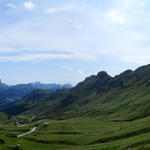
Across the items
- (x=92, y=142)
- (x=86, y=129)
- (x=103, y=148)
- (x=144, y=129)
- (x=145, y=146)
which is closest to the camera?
(x=145, y=146)

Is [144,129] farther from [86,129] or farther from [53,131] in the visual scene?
[53,131]

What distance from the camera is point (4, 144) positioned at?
396 ft

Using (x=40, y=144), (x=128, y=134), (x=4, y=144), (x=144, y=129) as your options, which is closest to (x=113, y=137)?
(x=128, y=134)

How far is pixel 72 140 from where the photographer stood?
123m

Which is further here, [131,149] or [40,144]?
Answer: [40,144]

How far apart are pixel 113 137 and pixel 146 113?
7292 centimetres

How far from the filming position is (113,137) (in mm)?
110625

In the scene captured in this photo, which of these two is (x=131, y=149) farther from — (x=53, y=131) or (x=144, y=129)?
(x=53, y=131)

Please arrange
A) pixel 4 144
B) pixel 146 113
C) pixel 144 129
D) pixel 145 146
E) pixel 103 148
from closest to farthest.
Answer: pixel 145 146 < pixel 103 148 < pixel 144 129 < pixel 4 144 < pixel 146 113

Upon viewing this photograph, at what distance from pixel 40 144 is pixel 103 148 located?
167 feet

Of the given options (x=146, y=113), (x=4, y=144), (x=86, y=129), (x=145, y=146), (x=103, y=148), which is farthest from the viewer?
(x=146, y=113)

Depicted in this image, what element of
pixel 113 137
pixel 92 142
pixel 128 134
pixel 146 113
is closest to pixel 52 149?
pixel 92 142

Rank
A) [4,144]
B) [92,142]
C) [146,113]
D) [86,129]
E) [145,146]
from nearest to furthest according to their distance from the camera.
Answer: [145,146] → [92,142] → [4,144] → [86,129] → [146,113]

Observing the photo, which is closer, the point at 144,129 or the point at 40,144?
the point at 144,129
